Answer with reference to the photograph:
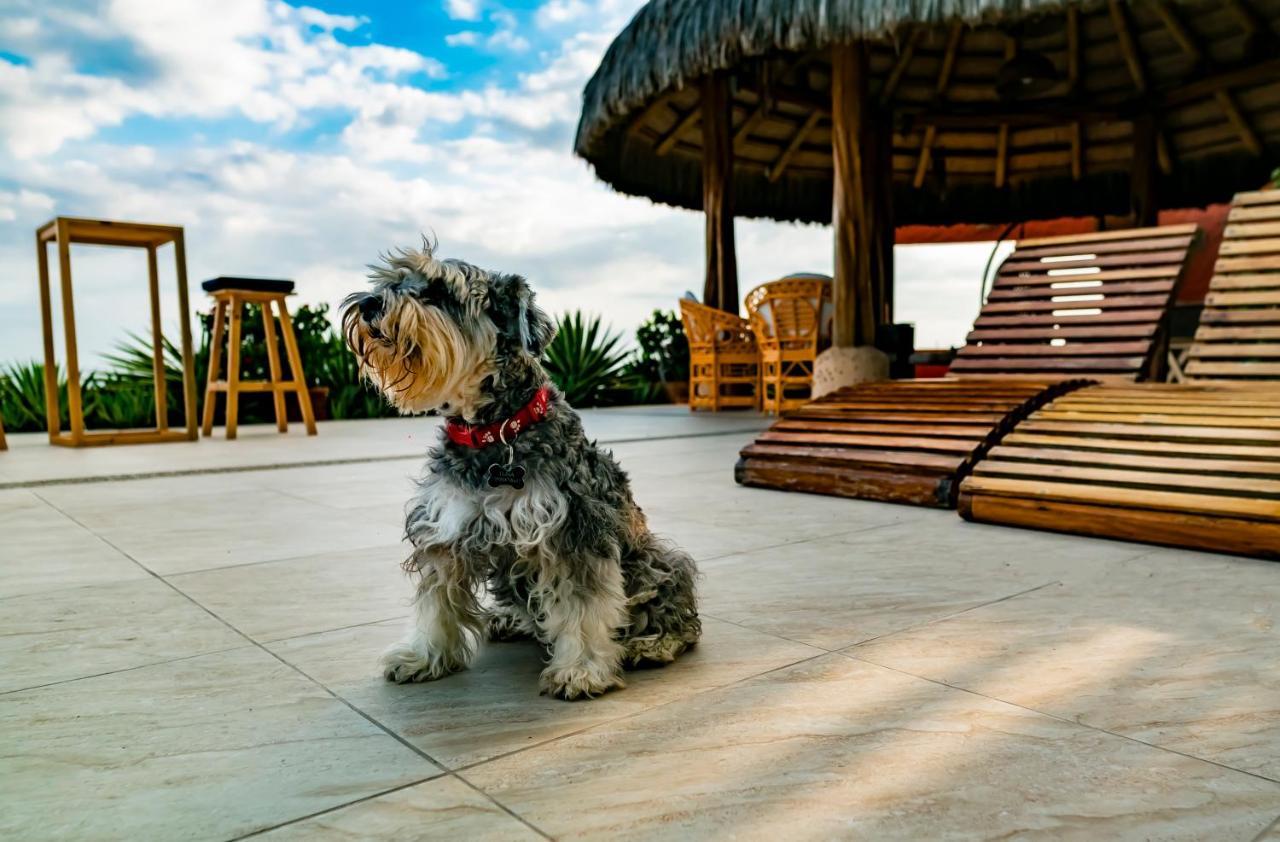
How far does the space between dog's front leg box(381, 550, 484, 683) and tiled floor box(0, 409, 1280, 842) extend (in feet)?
0.21

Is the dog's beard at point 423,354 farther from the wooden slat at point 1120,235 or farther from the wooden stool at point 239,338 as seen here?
the wooden stool at point 239,338

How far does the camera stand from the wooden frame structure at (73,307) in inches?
248

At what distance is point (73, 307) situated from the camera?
6.38 meters

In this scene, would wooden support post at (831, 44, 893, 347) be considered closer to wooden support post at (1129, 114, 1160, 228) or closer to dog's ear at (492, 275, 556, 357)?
dog's ear at (492, 275, 556, 357)

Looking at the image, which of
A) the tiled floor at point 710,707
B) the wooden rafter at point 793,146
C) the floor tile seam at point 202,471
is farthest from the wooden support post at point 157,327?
the wooden rafter at point 793,146

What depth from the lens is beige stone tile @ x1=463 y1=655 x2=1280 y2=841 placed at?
1.19 metres

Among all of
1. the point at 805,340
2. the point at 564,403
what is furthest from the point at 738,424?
the point at 564,403

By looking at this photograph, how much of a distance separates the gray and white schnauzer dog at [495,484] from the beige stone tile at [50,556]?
1456 millimetres

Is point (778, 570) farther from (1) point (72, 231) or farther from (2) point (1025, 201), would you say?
(2) point (1025, 201)

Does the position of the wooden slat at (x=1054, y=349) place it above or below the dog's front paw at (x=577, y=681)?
above

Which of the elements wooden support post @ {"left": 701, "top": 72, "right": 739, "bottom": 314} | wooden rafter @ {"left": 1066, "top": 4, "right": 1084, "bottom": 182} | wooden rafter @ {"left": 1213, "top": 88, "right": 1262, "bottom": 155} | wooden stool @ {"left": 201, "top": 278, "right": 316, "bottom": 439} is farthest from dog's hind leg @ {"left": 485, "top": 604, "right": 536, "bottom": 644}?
wooden rafter @ {"left": 1213, "top": 88, "right": 1262, "bottom": 155}

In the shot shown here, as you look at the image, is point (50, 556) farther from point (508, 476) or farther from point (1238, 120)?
point (1238, 120)

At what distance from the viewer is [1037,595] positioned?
235 centimetres

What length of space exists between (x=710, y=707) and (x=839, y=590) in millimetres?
927
